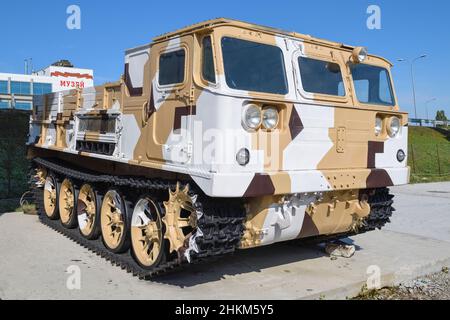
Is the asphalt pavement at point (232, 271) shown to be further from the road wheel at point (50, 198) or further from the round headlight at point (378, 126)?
the round headlight at point (378, 126)

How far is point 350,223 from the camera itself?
5934 millimetres

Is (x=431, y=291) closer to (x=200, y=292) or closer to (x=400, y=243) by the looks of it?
(x=400, y=243)

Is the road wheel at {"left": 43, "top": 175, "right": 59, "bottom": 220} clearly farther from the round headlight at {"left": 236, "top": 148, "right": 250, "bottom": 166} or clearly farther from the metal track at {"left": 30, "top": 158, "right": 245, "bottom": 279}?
the round headlight at {"left": 236, "top": 148, "right": 250, "bottom": 166}

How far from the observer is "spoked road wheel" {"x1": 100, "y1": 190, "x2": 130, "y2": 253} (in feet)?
19.8

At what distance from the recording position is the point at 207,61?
4688 millimetres

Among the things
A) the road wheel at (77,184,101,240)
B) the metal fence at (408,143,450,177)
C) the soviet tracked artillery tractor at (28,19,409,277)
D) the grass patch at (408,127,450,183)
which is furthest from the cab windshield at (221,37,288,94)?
the metal fence at (408,143,450,177)

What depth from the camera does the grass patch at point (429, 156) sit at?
777 inches

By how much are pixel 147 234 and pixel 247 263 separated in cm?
131

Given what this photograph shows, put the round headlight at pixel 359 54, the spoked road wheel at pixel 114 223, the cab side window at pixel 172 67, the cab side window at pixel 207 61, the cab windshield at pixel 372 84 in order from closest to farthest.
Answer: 1. the cab side window at pixel 207 61
2. the cab side window at pixel 172 67
3. the round headlight at pixel 359 54
4. the cab windshield at pixel 372 84
5. the spoked road wheel at pixel 114 223

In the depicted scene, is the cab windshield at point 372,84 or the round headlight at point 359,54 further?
the cab windshield at point 372,84

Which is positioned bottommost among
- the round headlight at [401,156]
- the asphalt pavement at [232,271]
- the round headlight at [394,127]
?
the asphalt pavement at [232,271]

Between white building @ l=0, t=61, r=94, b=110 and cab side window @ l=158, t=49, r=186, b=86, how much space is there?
1861cm

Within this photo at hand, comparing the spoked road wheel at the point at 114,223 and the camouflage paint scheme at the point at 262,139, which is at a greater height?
the camouflage paint scheme at the point at 262,139

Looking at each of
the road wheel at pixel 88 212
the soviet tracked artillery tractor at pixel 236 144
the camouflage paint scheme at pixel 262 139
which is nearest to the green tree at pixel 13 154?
the road wheel at pixel 88 212
